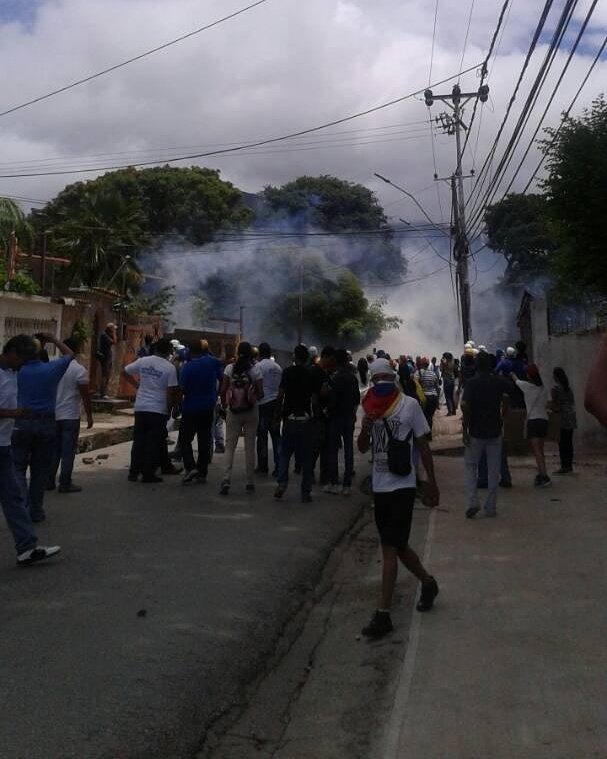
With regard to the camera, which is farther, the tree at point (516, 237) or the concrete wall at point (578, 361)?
the tree at point (516, 237)

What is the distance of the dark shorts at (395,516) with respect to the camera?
5.77 meters

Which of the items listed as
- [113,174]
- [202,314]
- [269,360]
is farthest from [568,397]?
[113,174]

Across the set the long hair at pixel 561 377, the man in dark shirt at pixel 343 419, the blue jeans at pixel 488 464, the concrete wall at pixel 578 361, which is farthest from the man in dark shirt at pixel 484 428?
the concrete wall at pixel 578 361

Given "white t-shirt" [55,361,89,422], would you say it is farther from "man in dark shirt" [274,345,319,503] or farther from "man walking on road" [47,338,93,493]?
"man in dark shirt" [274,345,319,503]

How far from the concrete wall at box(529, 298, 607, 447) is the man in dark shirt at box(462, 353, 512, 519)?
4.70 meters

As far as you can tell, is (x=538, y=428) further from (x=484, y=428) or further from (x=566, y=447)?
(x=484, y=428)

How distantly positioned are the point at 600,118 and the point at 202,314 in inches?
1440

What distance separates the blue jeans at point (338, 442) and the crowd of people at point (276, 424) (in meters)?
0.01

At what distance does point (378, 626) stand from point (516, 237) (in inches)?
1888

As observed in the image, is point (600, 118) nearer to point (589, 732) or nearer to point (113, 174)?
point (589, 732)

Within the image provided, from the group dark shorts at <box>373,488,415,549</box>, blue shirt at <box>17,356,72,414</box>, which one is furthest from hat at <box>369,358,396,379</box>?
blue shirt at <box>17,356,72,414</box>

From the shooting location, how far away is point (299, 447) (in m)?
10.2

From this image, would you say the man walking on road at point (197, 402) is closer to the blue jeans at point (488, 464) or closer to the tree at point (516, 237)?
the blue jeans at point (488, 464)

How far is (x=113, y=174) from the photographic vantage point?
2000 inches
